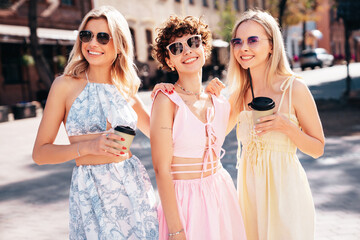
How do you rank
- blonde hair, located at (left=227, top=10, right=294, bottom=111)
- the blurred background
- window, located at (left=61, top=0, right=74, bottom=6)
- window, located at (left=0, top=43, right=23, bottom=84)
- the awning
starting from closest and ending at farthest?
blonde hair, located at (left=227, top=10, right=294, bottom=111), the blurred background, the awning, window, located at (left=0, top=43, right=23, bottom=84), window, located at (left=61, top=0, right=74, bottom=6)

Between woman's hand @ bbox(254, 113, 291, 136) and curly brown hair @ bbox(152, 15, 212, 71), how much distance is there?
58 cm

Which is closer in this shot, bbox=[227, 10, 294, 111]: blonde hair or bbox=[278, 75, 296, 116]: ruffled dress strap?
bbox=[278, 75, 296, 116]: ruffled dress strap

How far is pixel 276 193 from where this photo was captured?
2551 mm

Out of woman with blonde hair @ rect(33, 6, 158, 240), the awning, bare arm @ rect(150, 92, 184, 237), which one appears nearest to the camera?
bare arm @ rect(150, 92, 184, 237)

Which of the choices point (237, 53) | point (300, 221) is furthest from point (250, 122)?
point (300, 221)

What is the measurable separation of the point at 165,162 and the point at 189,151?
171 millimetres

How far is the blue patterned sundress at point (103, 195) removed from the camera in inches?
91.8

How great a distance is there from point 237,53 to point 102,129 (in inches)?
37.8

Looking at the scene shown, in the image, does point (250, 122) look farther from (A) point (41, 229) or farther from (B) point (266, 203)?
(A) point (41, 229)

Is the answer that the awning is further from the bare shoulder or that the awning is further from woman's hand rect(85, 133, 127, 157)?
woman's hand rect(85, 133, 127, 157)

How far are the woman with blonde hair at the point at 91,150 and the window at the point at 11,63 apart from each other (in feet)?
59.3

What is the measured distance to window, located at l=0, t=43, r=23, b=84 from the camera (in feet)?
63.8

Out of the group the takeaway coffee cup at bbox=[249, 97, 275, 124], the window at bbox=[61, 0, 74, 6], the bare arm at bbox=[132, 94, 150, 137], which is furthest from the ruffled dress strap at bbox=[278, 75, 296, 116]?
the window at bbox=[61, 0, 74, 6]

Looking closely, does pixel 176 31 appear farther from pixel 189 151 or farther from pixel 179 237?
pixel 179 237
